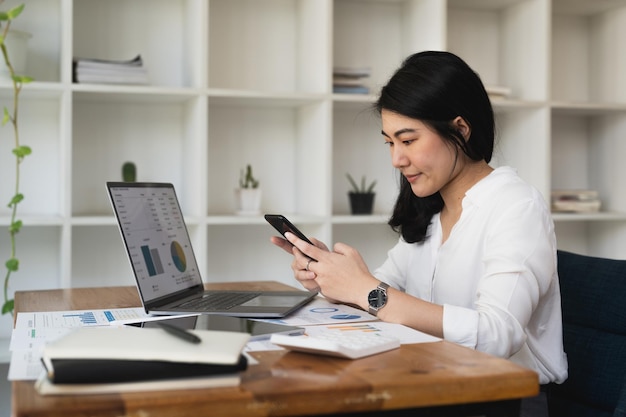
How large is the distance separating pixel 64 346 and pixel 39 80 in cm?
221

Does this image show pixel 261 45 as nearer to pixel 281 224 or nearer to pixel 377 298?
pixel 281 224

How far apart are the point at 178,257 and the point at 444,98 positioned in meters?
0.73

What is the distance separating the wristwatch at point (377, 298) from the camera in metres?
1.44

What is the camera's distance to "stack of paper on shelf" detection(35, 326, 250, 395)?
0.88 metres

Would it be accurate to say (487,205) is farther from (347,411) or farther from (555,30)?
(555,30)

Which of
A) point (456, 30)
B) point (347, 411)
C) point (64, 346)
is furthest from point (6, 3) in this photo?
point (347, 411)

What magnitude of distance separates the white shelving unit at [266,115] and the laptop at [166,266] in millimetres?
880

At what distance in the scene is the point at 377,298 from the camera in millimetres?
1448

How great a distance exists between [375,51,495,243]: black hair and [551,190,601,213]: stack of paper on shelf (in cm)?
170

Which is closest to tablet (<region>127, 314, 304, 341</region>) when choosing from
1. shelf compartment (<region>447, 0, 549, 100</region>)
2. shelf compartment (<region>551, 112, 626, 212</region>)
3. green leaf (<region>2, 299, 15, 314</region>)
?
green leaf (<region>2, 299, 15, 314</region>)

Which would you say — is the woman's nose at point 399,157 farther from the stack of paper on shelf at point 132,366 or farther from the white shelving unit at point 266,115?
the white shelving unit at point 266,115

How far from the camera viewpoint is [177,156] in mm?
3072

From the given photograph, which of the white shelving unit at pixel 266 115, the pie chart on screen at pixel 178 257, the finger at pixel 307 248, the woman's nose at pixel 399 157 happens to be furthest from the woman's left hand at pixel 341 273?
the white shelving unit at pixel 266 115

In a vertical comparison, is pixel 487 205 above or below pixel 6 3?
below
